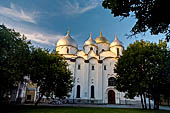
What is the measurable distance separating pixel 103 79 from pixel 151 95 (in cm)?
1671

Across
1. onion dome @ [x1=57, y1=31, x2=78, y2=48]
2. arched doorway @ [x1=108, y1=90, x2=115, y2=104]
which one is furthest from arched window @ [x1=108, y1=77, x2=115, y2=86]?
onion dome @ [x1=57, y1=31, x2=78, y2=48]

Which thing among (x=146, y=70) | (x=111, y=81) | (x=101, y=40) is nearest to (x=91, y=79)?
(x=111, y=81)

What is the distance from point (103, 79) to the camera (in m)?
36.1

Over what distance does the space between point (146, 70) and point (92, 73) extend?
64.4 ft

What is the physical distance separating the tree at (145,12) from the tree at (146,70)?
1184cm

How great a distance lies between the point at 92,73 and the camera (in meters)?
36.9

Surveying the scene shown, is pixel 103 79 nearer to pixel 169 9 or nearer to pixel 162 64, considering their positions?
pixel 162 64

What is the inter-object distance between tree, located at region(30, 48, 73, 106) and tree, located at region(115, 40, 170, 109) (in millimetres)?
8300

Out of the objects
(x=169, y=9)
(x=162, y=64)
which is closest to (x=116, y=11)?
(x=169, y=9)

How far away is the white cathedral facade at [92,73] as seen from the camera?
34.6 meters

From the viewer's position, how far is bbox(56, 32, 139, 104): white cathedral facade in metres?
34.6

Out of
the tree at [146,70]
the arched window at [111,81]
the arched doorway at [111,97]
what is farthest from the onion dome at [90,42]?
the tree at [146,70]

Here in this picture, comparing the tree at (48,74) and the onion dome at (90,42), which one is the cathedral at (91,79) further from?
the tree at (48,74)

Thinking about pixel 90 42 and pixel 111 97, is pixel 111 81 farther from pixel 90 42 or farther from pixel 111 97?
pixel 90 42
